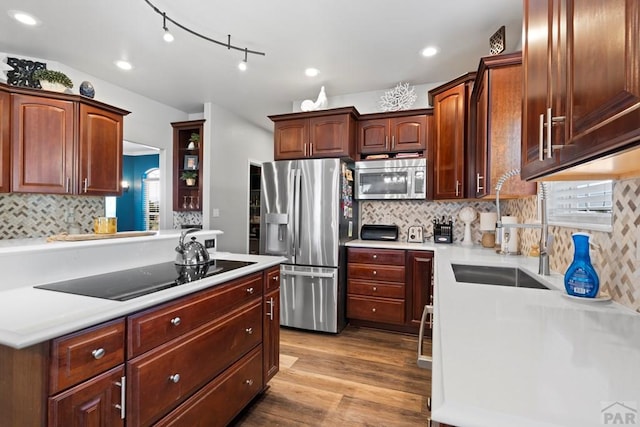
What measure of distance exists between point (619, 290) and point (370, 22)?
232 cm

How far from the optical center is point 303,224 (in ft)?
Answer: 11.2

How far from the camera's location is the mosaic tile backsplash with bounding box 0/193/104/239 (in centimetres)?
297

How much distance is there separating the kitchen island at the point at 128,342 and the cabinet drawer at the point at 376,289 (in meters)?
1.45

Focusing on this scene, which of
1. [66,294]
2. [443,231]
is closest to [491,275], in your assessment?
[443,231]

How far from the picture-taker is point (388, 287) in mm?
3326

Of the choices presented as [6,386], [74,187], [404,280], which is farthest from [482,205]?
[74,187]

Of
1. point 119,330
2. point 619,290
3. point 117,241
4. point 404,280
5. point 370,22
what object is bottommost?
point 404,280

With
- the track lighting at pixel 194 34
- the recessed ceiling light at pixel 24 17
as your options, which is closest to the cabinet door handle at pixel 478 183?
the track lighting at pixel 194 34

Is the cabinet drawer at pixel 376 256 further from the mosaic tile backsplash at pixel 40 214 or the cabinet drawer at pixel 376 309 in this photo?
the mosaic tile backsplash at pixel 40 214

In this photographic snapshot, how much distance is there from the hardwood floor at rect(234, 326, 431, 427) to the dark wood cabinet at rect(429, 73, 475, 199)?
1607mm

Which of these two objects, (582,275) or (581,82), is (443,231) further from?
(581,82)

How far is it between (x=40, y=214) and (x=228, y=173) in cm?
225

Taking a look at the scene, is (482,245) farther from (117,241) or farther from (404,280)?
(117,241)

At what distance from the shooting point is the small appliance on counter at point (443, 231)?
139 inches
